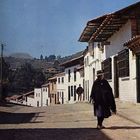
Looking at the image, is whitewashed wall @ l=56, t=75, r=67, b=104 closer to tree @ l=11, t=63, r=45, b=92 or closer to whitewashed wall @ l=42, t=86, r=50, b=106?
whitewashed wall @ l=42, t=86, r=50, b=106

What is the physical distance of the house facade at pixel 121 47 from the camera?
22.0 m

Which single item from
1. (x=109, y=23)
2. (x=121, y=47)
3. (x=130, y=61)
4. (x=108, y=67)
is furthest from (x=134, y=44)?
(x=108, y=67)

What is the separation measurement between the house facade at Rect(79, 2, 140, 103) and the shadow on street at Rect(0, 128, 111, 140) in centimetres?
854

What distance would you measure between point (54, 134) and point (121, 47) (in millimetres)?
14491

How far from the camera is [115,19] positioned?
75.8 ft

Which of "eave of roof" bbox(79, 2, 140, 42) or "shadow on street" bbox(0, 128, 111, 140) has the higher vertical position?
"eave of roof" bbox(79, 2, 140, 42)

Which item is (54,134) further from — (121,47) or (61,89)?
(61,89)

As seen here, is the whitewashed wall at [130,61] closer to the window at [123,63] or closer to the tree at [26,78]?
the window at [123,63]

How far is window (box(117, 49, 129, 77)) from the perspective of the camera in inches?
918

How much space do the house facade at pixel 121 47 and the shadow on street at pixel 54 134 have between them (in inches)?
336

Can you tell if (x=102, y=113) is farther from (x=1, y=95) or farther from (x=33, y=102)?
(x=33, y=102)

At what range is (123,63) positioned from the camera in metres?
24.4

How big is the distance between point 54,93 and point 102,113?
63.1 meters

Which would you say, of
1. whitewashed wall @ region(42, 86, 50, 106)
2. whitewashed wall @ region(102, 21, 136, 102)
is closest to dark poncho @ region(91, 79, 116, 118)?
whitewashed wall @ region(102, 21, 136, 102)
